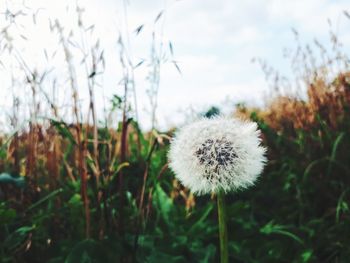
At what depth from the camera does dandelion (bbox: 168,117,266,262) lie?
4.29 feet

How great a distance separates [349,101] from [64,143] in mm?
1951

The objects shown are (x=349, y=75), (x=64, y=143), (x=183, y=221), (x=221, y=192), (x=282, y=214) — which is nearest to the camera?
(x=221, y=192)

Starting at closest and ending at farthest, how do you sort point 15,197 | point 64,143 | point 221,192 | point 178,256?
1. point 221,192
2. point 178,256
3. point 15,197
4. point 64,143

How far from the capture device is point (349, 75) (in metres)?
3.20

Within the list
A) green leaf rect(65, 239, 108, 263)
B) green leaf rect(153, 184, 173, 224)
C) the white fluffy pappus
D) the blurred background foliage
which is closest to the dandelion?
the white fluffy pappus

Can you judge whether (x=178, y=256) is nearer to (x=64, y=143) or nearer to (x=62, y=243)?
(x=62, y=243)

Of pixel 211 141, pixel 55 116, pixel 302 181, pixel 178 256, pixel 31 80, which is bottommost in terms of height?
A: pixel 178 256

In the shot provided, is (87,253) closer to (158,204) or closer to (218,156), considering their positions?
(158,204)

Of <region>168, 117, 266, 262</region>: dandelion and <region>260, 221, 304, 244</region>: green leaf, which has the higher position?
<region>168, 117, 266, 262</region>: dandelion

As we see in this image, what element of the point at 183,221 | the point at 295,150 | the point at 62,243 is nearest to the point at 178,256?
the point at 183,221

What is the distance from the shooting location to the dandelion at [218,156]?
131 cm

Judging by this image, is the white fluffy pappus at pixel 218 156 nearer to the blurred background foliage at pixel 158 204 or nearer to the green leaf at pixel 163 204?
the blurred background foliage at pixel 158 204

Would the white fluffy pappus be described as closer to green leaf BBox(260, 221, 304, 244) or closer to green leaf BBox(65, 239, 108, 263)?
green leaf BBox(65, 239, 108, 263)

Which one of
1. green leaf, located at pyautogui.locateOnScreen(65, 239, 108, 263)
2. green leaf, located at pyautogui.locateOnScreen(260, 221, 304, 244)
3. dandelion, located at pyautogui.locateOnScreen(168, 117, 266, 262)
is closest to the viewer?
dandelion, located at pyautogui.locateOnScreen(168, 117, 266, 262)
